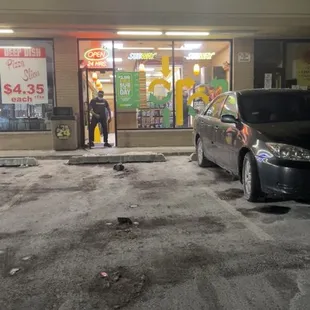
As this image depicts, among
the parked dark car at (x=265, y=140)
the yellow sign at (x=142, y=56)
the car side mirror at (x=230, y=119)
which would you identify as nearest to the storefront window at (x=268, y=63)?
the yellow sign at (x=142, y=56)

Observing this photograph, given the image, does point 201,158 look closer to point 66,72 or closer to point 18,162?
point 18,162

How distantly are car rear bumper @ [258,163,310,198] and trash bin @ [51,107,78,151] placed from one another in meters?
7.89

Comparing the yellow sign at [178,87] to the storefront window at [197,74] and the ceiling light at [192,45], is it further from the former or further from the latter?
the ceiling light at [192,45]

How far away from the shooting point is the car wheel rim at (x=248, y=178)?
5930 mm

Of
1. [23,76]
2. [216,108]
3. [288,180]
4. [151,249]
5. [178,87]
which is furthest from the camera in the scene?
[178,87]

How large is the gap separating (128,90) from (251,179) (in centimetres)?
772

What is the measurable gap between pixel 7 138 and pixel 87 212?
7829mm

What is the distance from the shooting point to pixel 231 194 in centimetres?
668

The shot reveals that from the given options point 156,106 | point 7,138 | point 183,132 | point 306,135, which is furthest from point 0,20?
point 306,135

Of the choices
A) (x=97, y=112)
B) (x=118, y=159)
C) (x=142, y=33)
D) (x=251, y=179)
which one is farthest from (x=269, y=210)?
(x=97, y=112)

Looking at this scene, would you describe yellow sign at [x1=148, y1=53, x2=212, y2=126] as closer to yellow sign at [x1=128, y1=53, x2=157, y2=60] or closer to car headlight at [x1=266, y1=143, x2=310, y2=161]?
yellow sign at [x1=128, y1=53, x2=157, y2=60]

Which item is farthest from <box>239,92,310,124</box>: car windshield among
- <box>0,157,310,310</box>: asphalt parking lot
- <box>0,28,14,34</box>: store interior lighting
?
<box>0,28,14,34</box>: store interior lighting

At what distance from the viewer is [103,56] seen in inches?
496

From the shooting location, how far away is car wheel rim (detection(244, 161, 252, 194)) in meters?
5.93
